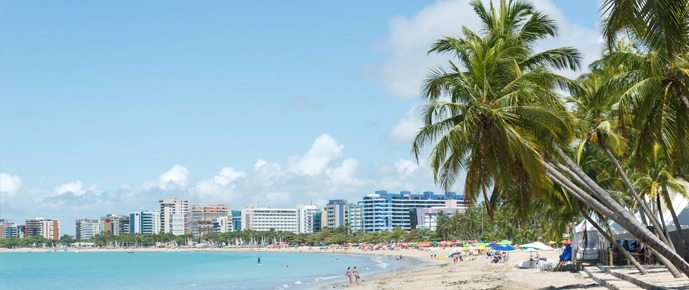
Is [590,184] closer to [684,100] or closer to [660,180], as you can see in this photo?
[684,100]

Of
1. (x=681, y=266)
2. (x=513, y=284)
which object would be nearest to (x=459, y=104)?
(x=681, y=266)

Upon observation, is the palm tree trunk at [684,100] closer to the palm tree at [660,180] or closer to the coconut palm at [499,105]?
the coconut palm at [499,105]

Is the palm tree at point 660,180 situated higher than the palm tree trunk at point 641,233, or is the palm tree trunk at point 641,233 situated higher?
the palm tree at point 660,180

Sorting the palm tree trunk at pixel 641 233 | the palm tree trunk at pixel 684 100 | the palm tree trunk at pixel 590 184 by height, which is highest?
the palm tree trunk at pixel 684 100

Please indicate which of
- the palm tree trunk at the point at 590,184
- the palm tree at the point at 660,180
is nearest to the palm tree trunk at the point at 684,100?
the palm tree trunk at the point at 590,184

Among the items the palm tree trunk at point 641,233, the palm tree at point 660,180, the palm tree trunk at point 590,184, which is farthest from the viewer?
the palm tree at point 660,180

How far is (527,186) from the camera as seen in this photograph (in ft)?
50.7

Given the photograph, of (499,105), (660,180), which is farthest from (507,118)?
(660,180)

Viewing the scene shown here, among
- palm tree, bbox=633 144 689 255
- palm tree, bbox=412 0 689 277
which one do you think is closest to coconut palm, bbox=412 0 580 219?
palm tree, bbox=412 0 689 277

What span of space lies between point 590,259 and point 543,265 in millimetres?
2567

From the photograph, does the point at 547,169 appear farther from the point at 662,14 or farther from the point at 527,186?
the point at 662,14

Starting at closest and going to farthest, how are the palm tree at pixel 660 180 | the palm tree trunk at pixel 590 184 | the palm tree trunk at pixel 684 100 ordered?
the palm tree trunk at pixel 684 100 → the palm tree trunk at pixel 590 184 → the palm tree at pixel 660 180

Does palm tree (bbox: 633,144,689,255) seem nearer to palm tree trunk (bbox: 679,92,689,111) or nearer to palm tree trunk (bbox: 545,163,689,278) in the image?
palm tree trunk (bbox: 545,163,689,278)

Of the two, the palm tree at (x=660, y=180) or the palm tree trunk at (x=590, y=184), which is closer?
the palm tree trunk at (x=590, y=184)
